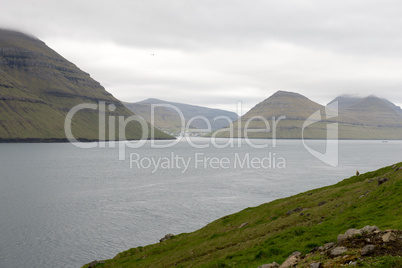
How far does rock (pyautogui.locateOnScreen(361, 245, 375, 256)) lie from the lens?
1956cm

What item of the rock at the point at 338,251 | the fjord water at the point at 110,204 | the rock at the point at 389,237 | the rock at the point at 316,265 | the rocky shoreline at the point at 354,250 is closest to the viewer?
the rocky shoreline at the point at 354,250

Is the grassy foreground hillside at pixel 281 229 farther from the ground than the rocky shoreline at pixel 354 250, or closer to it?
closer to it

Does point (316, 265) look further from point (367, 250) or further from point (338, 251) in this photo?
point (367, 250)

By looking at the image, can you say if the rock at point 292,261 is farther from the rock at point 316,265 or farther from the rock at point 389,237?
the rock at point 389,237

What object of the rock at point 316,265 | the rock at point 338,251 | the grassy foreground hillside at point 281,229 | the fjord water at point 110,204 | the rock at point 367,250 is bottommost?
the fjord water at point 110,204

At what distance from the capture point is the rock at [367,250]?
19562mm

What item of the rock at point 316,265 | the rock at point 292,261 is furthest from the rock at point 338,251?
the rock at point 292,261

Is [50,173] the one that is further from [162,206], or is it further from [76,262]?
[76,262]

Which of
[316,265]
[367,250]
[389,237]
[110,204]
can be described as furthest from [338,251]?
[110,204]

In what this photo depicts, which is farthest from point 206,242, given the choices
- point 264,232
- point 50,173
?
point 50,173

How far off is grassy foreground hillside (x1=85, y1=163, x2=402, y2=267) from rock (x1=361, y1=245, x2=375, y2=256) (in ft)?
2.99

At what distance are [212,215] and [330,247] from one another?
5888cm

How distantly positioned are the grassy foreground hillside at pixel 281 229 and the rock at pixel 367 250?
911mm

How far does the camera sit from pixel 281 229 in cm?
3716
